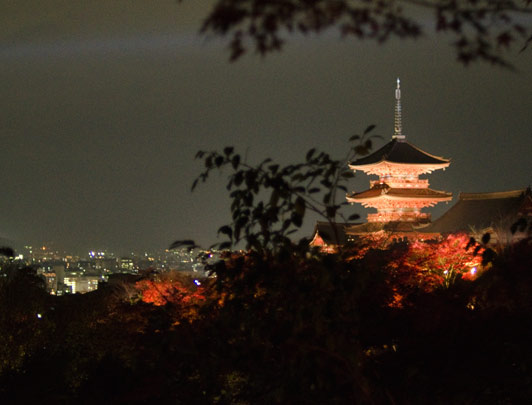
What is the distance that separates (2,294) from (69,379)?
276cm

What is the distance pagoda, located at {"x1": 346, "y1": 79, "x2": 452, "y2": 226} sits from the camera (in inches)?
1153

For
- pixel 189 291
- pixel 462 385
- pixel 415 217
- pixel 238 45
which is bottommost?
pixel 462 385

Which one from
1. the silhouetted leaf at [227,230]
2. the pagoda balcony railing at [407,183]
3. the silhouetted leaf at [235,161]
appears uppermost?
the pagoda balcony railing at [407,183]

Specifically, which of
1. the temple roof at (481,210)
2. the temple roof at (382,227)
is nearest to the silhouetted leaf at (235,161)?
the temple roof at (481,210)

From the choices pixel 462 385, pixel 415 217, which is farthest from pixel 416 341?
pixel 415 217

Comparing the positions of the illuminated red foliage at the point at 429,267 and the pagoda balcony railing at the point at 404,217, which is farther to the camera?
the pagoda balcony railing at the point at 404,217

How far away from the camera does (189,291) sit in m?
17.0

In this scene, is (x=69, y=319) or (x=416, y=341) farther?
(x=69, y=319)

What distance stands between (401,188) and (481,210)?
360 centimetres

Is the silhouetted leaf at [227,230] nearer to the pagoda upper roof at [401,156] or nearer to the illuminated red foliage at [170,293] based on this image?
the illuminated red foliage at [170,293]

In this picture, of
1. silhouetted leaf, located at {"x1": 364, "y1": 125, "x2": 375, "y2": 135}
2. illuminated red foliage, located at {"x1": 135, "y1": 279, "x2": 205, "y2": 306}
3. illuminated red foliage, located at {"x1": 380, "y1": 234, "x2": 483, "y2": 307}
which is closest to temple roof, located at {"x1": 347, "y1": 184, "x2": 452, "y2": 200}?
illuminated red foliage, located at {"x1": 135, "y1": 279, "x2": 205, "y2": 306}

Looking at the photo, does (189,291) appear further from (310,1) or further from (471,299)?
(310,1)

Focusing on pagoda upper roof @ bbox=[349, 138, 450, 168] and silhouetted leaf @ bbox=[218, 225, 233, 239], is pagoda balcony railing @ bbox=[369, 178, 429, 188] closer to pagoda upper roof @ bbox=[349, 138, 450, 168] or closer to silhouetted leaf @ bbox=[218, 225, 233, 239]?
A: pagoda upper roof @ bbox=[349, 138, 450, 168]

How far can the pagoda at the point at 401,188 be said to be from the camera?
29.3 meters
